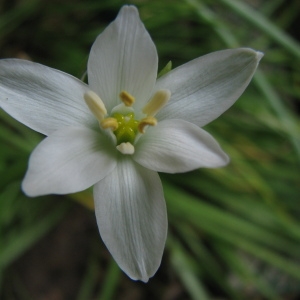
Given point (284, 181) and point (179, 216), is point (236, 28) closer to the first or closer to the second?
point (284, 181)

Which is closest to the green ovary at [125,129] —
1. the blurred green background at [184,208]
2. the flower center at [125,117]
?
the flower center at [125,117]

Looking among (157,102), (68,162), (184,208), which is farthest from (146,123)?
(184,208)

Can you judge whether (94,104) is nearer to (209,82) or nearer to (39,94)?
(39,94)

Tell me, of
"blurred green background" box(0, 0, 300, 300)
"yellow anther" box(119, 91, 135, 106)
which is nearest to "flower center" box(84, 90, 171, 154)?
"yellow anther" box(119, 91, 135, 106)

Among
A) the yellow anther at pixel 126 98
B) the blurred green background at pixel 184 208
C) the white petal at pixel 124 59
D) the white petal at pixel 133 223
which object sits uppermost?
the white petal at pixel 124 59

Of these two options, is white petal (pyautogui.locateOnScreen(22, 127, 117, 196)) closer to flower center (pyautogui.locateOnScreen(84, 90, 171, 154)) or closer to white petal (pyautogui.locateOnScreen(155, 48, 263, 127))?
flower center (pyautogui.locateOnScreen(84, 90, 171, 154))

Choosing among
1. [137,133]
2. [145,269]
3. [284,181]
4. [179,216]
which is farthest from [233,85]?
[284,181]

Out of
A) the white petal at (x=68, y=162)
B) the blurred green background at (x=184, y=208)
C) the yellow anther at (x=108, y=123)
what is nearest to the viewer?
the white petal at (x=68, y=162)

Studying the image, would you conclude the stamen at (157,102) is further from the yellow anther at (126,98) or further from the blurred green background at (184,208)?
the blurred green background at (184,208)
